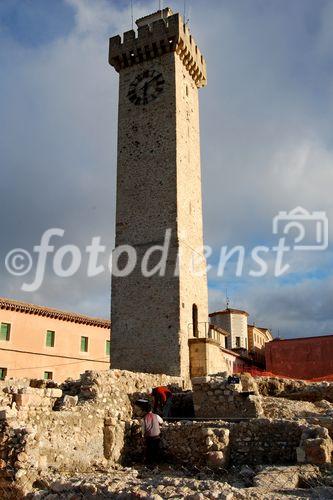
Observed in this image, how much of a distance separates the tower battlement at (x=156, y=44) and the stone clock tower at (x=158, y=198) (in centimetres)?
5

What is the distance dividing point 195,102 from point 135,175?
19.0ft

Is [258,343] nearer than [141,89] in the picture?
No

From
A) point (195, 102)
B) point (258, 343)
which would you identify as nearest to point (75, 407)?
point (195, 102)

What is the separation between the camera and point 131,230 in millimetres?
20812

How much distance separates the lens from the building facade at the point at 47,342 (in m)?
29.4

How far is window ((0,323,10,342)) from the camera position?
29.1 meters

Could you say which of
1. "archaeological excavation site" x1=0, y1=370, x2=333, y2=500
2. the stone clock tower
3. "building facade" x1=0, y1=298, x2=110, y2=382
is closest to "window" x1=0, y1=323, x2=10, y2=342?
"building facade" x1=0, y1=298, x2=110, y2=382

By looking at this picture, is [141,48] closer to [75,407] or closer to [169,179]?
[169,179]

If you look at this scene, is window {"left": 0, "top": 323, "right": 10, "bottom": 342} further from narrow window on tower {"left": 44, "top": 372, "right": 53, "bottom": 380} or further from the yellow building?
the yellow building

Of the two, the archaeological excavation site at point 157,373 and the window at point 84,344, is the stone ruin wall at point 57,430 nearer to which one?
the archaeological excavation site at point 157,373

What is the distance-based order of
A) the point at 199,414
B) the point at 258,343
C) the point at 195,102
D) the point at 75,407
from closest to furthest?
the point at 75,407 → the point at 199,414 → the point at 195,102 → the point at 258,343

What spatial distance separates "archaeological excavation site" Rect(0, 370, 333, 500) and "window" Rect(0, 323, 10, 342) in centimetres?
1894

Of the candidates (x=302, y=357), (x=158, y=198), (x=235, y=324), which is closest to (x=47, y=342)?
(x=158, y=198)

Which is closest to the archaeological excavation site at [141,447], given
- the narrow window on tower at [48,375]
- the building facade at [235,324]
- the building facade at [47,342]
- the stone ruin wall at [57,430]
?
the stone ruin wall at [57,430]
